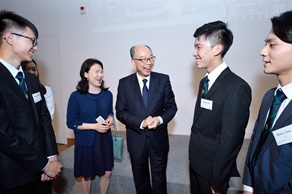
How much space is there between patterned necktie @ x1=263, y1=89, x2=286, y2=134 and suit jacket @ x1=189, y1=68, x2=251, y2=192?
0.51 feet

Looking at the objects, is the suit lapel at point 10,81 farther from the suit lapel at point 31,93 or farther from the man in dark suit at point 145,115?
the man in dark suit at point 145,115

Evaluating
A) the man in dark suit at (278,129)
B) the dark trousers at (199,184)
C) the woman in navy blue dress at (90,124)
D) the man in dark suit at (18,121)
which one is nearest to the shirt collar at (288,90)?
the man in dark suit at (278,129)

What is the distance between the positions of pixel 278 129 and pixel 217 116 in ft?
1.23

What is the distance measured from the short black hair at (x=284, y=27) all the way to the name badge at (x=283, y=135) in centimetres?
41


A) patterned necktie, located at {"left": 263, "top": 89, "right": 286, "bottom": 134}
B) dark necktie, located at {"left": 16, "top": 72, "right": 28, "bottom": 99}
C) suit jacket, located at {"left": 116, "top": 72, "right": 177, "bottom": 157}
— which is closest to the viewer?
patterned necktie, located at {"left": 263, "top": 89, "right": 286, "bottom": 134}

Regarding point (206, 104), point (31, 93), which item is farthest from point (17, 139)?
point (206, 104)

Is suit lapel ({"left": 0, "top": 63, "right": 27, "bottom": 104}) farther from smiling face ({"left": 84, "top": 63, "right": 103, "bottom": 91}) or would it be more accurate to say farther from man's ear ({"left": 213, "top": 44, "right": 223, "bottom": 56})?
man's ear ({"left": 213, "top": 44, "right": 223, "bottom": 56})

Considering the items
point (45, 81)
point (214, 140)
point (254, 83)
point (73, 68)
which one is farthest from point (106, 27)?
point (214, 140)

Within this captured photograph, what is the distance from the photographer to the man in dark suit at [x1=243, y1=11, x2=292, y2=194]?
0.87m

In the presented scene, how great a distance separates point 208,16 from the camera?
9.58 feet

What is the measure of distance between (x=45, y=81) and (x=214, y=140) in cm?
364

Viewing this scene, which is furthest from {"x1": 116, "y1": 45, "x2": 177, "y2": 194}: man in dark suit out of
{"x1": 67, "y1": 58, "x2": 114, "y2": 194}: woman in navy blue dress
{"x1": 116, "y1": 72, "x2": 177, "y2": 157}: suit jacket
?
{"x1": 67, "y1": 58, "x2": 114, "y2": 194}: woman in navy blue dress

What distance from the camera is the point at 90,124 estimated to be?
1745mm

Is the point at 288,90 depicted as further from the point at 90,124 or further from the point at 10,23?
the point at 10,23
